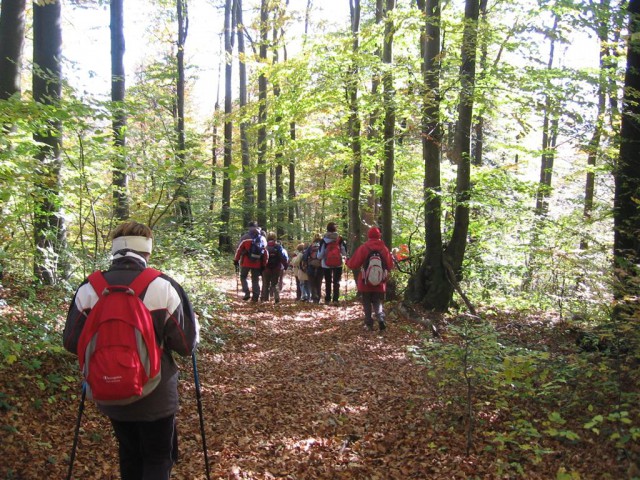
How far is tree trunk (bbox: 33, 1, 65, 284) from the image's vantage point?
6914 mm

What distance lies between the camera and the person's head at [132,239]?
299 centimetres

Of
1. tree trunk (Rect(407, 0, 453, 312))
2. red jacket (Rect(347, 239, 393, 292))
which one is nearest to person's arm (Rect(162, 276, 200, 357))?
red jacket (Rect(347, 239, 393, 292))

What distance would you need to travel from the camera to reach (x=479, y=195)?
10297 millimetres

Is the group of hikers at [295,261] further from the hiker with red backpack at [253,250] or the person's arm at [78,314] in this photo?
the person's arm at [78,314]

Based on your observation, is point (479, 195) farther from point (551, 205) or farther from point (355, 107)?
point (551, 205)

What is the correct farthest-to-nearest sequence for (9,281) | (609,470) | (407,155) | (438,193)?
(407,155) < (438,193) < (9,281) < (609,470)

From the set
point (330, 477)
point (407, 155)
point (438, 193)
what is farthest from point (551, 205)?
point (330, 477)

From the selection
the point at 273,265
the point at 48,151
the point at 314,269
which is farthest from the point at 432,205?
the point at 48,151

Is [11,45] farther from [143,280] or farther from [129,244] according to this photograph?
[143,280]

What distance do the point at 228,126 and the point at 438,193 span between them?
54.2 feet

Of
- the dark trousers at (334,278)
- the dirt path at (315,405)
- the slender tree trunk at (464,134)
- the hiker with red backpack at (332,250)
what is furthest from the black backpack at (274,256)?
the slender tree trunk at (464,134)

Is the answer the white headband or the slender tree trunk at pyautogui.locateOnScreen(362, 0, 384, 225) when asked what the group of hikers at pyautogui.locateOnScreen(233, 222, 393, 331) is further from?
the white headband

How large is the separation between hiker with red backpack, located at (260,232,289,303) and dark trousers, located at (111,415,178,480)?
360 inches

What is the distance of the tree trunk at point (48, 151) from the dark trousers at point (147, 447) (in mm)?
4416
